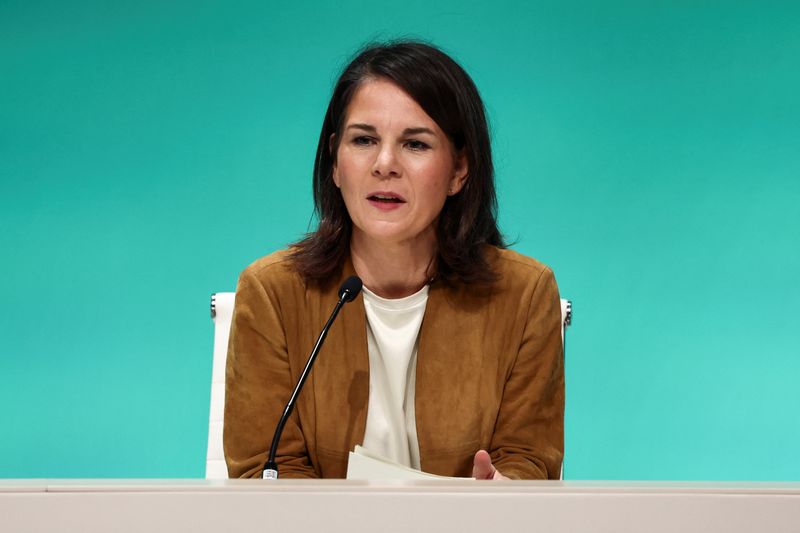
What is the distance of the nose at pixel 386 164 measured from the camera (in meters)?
1.55

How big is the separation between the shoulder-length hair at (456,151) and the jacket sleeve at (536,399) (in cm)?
11

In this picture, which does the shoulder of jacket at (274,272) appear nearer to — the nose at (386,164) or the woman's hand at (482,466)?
the nose at (386,164)

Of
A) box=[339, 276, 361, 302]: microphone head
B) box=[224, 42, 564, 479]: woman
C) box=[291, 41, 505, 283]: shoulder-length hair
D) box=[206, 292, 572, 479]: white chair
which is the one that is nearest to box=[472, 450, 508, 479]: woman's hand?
box=[224, 42, 564, 479]: woman

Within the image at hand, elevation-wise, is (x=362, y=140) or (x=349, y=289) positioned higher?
(x=362, y=140)

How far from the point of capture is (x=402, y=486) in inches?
26.2

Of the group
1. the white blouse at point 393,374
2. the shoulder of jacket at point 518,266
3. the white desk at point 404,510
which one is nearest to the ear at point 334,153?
the white blouse at point 393,374

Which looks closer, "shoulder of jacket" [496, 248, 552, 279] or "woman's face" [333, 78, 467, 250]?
"woman's face" [333, 78, 467, 250]

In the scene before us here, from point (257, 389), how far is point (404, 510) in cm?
98

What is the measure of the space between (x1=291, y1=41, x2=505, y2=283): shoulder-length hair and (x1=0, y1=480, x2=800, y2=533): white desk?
1004 mm

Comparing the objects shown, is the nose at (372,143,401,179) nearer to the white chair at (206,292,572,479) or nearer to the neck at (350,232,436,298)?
the neck at (350,232,436,298)

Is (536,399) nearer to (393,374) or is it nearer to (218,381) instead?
(393,374)

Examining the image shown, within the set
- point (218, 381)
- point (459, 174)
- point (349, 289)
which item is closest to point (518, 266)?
point (459, 174)

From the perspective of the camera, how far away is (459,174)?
1.70 meters

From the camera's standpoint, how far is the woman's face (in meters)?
1.57
